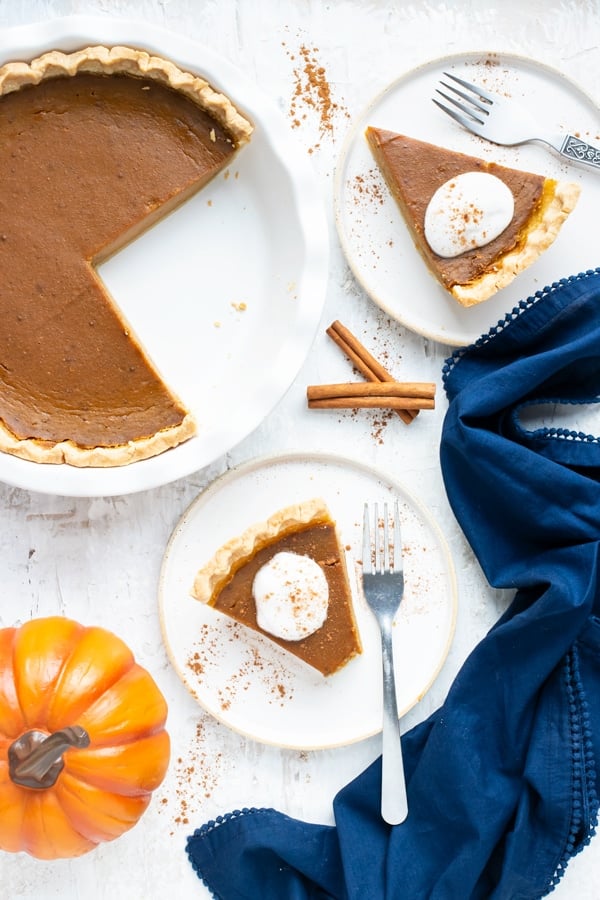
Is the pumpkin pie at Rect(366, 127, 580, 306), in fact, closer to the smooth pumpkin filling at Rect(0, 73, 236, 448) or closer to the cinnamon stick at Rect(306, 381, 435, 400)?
the cinnamon stick at Rect(306, 381, 435, 400)

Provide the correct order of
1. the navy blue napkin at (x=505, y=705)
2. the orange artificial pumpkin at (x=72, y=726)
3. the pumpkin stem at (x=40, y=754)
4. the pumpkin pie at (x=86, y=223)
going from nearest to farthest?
the pumpkin stem at (x=40, y=754), the orange artificial pumpkin at (x=72, y=726), the pumpkin pie at (x=86, y=223), the navy blue napkin at (x=505, y=705)

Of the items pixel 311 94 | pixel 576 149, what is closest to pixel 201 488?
pixel 311 94

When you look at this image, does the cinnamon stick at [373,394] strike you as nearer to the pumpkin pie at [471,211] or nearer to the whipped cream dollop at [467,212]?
the pumpkin pie at [471,211]

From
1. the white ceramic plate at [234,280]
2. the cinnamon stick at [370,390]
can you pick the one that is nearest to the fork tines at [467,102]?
the white ceramic plate at [234,280]

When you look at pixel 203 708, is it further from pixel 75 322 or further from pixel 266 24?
pixel 266 24

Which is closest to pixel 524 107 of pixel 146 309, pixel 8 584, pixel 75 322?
pixel 146 309
